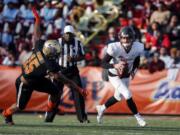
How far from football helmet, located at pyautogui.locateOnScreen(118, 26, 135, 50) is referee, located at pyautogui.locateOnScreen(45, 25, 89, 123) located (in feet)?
3.43

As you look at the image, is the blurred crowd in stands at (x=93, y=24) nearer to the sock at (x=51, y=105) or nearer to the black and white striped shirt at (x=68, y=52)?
the black and white striped shirt at (x=68, y=52)

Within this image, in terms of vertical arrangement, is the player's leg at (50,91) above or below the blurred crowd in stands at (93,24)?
above

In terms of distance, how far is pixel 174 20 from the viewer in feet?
60.1

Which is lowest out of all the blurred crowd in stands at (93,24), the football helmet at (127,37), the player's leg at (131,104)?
the blurred crowd in stands at (93,24)

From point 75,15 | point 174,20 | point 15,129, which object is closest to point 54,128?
point 15,129

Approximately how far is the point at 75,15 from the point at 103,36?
3.35 ft

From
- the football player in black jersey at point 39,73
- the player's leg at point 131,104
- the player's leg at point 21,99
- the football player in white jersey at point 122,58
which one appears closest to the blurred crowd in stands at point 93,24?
the football player in white jersey at point 122,58

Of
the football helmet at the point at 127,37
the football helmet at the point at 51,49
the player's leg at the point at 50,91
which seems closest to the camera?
the football helmet at the point at 51,49

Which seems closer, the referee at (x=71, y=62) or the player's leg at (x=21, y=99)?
the player's leg at (x=21, y=99)

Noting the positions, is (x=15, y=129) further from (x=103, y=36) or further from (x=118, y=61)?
(x=103, y=36)

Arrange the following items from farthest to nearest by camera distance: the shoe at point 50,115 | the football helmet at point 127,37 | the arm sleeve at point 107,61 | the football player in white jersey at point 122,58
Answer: the shoe at point 50,115 < the arm sleeve at point 107,61 < the football player in white jersey at point 122,58 < the football helmet at point 127,37

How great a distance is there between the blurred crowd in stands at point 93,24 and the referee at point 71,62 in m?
4.51

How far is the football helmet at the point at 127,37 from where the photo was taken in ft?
37.3

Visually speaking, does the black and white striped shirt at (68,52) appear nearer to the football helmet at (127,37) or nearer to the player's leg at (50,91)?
the player's leg at (50,91)
